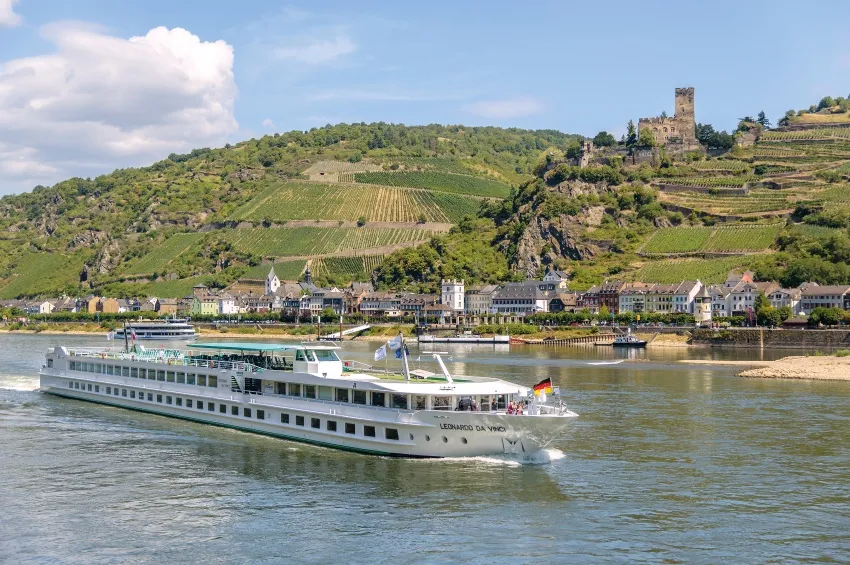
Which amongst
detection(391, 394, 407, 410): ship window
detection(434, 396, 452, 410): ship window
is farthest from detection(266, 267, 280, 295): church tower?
detection(434, 396, 452, 410): ship window

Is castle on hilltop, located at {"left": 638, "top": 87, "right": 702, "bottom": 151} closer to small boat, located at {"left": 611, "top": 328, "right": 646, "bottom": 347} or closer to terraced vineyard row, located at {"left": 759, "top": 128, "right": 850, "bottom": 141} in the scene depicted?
terraced vineyard row, located at {"left": 759, "top": 128, "right": 850, "bottom": 141}

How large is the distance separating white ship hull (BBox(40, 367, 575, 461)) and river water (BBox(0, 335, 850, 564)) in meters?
0.49

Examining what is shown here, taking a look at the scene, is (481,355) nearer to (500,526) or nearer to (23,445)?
(23,445)

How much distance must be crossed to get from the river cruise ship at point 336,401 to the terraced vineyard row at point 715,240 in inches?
3898

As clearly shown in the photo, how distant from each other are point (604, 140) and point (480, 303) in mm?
52679

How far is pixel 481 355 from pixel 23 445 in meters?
54.7

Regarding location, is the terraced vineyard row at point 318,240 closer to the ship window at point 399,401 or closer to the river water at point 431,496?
A: the river water at point 431,496

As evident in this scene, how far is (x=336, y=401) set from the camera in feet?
111

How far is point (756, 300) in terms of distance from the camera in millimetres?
110438

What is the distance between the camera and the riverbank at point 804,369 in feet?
203

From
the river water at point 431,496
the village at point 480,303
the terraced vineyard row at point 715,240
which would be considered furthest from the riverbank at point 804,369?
the terraced vineyard row at point 715,240

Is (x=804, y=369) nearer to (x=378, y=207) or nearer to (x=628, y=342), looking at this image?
(x=628, y=342)

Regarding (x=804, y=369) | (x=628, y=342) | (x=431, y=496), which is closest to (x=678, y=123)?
(x=628, y=342)

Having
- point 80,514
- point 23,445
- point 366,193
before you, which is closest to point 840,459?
point 80,514
